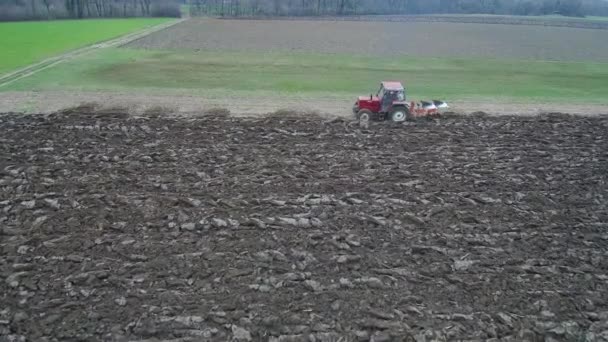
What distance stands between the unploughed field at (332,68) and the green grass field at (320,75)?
0.05m

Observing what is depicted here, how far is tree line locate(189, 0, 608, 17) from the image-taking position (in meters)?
80.0

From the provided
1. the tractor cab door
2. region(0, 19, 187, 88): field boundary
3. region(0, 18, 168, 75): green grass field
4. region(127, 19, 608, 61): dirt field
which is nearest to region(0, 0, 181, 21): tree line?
region(0, 18, 168, 75): green grass field

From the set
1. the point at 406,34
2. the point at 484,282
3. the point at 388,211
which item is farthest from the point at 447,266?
the point at 406,34

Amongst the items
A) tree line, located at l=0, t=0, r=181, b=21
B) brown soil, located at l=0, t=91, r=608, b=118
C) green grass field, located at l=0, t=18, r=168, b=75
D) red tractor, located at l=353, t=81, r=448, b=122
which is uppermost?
tree line, located at l=0, t=0, r=181, b=21

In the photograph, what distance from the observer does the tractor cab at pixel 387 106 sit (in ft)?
58.1

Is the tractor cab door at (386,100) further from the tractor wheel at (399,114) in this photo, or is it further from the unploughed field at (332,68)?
the unploughed field at (332,68)

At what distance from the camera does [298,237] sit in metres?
9.70

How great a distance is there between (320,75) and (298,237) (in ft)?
63.2

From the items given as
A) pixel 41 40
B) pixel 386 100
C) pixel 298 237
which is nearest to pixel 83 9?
pixel 41 40

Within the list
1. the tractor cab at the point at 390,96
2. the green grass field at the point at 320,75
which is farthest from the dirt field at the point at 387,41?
the tractor cab at the point at 390,96

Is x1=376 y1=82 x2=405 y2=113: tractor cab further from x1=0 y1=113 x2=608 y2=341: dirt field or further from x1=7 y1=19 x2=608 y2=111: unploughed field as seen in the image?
x1=0 y1=113 x2=608 y2=341: dirt field

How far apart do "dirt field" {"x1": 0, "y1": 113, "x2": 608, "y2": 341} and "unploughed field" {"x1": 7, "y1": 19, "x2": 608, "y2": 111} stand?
6760mm

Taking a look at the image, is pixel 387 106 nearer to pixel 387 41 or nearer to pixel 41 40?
pixel 387 41

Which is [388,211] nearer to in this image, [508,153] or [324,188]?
[324,188]
